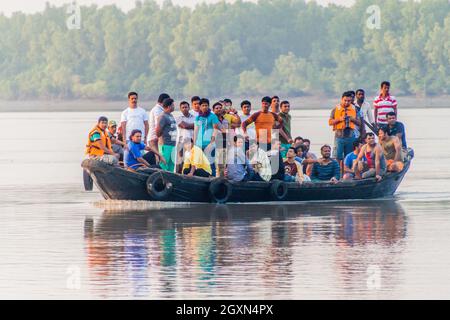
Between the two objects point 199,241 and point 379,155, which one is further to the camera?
point 379,155

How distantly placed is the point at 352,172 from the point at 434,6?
153768 mm

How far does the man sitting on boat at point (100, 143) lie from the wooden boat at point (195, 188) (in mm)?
343

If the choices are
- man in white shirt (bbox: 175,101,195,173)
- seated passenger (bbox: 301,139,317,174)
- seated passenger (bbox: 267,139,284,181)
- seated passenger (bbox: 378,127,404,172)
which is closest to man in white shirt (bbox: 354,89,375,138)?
seated passenger (bbox: 378,127,404,172)

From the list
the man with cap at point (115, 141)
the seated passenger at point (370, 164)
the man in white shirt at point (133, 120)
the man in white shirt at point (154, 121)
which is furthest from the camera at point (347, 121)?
the man with cap at point (115, 141)

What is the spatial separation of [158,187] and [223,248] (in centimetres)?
590

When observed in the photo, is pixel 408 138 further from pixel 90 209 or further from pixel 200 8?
pixel 200 8

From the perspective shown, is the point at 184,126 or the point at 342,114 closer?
the point at 184,126

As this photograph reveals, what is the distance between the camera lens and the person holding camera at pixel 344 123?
3030cm

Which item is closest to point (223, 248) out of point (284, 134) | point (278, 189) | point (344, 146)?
point (278, 189)

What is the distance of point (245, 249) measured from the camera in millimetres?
22859

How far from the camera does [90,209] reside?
97.8 ft

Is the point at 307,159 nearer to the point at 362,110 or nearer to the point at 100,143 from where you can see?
Answer: the point at 362,110

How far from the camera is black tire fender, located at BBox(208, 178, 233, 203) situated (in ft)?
95.0
